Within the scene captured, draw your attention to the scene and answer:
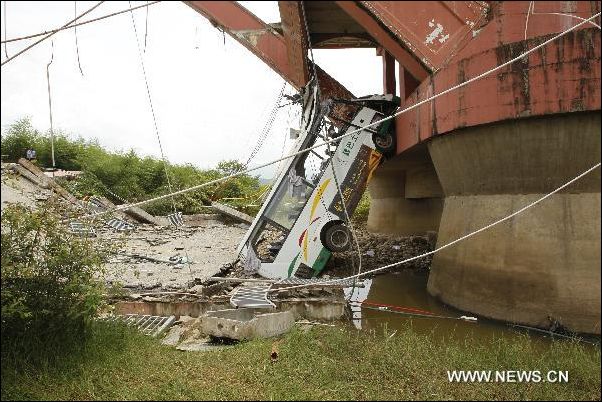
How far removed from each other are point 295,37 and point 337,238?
378cm

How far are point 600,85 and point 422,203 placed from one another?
11.0 meters

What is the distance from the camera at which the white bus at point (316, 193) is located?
318 inches

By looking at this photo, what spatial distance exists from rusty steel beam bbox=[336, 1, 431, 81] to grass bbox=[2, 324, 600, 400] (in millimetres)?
4267

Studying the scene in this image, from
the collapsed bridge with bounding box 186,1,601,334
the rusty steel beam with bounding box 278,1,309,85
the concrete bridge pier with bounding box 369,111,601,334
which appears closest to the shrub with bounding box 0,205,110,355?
the collapsed bridge with bounding box 186,1,601,334

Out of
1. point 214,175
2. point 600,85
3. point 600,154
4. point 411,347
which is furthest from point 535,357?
point 214,175

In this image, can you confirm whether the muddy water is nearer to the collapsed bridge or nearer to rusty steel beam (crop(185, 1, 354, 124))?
the collapsed bridge

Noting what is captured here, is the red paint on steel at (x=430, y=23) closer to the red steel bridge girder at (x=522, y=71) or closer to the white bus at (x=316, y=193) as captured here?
the red steel bridge girder at (x=522, y=71)

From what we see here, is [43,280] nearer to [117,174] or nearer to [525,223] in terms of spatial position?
[525,223]

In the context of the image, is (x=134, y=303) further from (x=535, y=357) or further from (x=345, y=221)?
(x=535, y=357)

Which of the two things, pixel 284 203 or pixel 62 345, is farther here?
pixel 284 203

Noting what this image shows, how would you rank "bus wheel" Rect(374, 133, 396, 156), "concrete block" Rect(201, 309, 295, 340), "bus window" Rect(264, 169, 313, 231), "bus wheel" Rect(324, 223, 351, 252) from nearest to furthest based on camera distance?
"concrete block" Rect(201, 309, 295, 340) → "bus window" Rect(264, 169, 313, 231) → "bus wheel" Rect(324, 223, 351, 252) → "bus wheel" Rect(374, 133, 396, 156)

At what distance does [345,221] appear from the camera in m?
8.27

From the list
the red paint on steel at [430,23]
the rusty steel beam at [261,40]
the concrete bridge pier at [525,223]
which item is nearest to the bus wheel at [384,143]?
the rusty steel beam at [261,40]

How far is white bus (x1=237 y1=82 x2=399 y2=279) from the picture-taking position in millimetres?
8078
